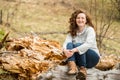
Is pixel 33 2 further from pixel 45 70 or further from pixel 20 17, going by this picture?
pixel 45 70

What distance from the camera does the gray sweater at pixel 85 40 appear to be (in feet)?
21.7

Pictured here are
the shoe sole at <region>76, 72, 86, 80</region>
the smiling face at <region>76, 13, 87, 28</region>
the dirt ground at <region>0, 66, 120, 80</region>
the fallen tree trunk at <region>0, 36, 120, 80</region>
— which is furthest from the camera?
the fallen tree trunk at <region>0, 36, 120, 80</region>

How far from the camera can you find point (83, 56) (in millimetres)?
6762

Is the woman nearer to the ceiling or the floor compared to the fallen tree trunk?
nearer to the ceiling

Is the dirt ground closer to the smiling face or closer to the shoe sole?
the shoe sole

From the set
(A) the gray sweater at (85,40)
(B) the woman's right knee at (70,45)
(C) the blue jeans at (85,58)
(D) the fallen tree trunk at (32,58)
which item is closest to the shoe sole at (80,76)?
(C) the blue jeans at (85,58)

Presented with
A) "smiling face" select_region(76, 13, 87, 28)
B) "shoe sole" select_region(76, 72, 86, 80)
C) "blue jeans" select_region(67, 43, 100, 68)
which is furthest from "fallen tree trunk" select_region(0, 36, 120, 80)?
"smiling face" select_region(76, 13, 87, 28)

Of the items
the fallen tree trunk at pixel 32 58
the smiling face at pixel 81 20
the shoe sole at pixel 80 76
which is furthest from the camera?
the fallen tree trunk at pixel 32 58

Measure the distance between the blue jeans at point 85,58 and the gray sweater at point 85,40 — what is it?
87 millimetres

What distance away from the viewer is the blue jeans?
675 centimetres

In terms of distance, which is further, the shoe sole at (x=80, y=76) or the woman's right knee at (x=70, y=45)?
the woman's right knee at (x=70, y=45)

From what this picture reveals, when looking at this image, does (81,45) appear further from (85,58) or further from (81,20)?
(81,20)

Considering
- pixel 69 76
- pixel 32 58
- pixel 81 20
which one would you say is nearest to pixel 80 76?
pixel 69 76

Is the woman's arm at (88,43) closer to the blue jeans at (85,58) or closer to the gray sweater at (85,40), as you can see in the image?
the gray sweater at (85,40)
